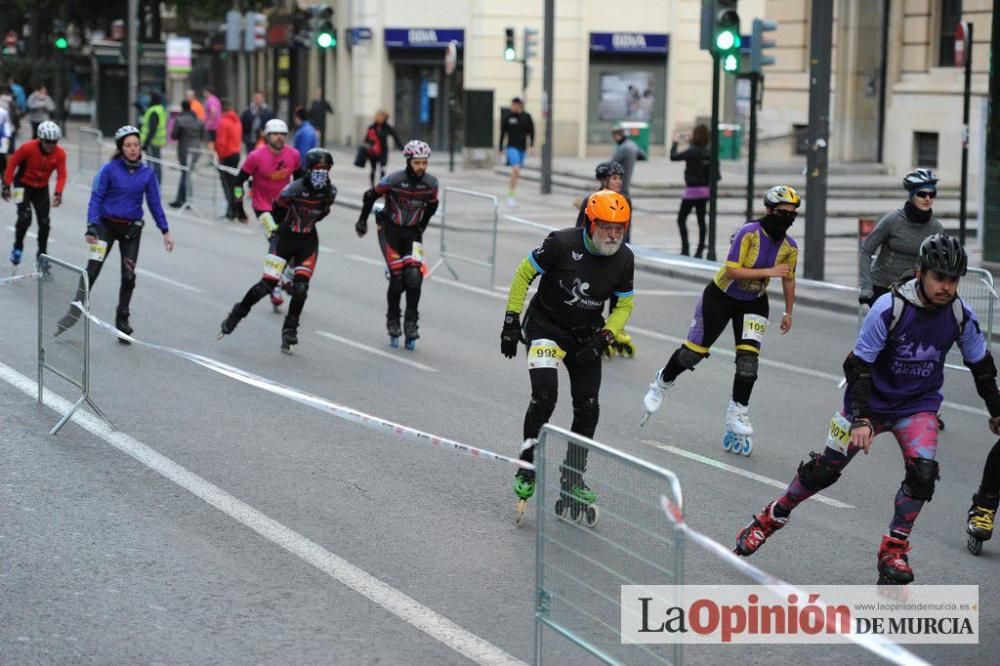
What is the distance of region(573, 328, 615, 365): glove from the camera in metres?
9.16

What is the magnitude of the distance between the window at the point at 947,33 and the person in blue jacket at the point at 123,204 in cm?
2321

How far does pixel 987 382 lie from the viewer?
26.6 ft

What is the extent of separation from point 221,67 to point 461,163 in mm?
26249

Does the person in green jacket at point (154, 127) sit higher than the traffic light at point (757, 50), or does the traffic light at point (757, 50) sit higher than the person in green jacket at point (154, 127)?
the traffic light at point (757, 50)

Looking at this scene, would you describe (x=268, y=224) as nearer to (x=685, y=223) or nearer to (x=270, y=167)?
(x=270, y=167)

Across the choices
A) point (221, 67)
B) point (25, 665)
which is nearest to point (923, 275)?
point (25, 665)

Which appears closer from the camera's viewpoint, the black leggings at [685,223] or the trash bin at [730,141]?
the black leggings at [685,223]

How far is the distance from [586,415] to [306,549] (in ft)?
5.91

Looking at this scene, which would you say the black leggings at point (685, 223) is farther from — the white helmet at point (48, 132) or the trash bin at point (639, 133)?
the trash bin at point (639, 133)

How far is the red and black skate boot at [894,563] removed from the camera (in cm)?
795

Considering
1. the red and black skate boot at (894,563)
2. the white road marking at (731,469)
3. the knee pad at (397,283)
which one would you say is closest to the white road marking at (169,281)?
the knee pad at (397,283)

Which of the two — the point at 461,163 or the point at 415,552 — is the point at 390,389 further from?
the point at 461,163

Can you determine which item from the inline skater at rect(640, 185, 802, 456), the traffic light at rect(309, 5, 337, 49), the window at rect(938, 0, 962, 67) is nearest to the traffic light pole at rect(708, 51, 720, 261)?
the inline skater at rect(640, 185, 802, 456)

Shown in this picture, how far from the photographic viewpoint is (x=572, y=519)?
6.01 meters
